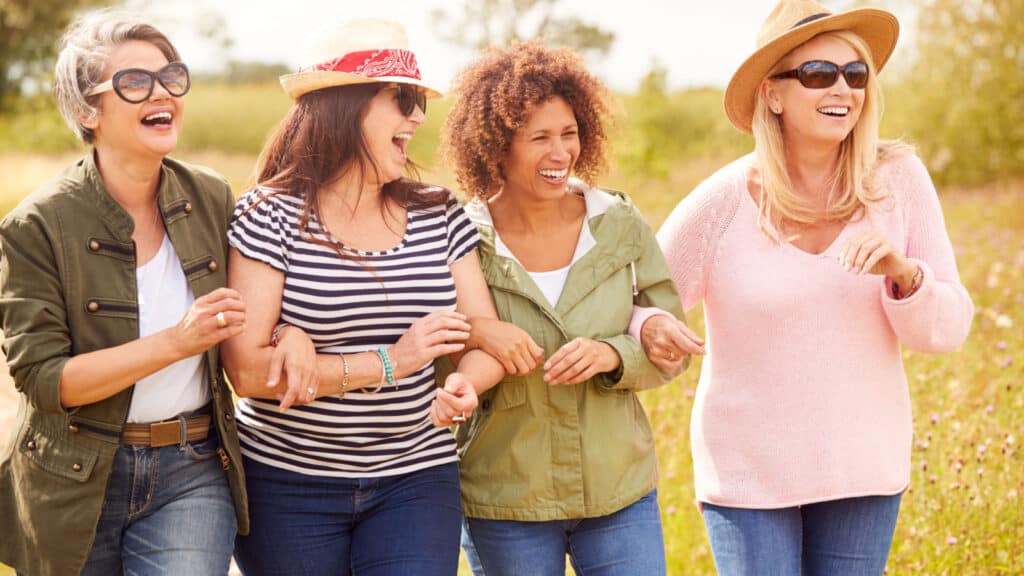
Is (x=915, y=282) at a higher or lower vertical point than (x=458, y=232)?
lower

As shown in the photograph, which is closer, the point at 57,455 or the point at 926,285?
the point at 57,455

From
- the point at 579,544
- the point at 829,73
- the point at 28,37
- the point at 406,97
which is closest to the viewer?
the point at 406,97

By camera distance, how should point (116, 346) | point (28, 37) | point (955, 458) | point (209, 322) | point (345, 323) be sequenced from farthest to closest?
point (28, 37), point (955, 458), point (345, 323), point (116, 346), point (209, 322)

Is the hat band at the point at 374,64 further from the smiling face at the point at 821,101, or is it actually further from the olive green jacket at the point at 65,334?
the smiling face at the point at 821,101

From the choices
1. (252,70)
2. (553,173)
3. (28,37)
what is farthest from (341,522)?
(252,70)

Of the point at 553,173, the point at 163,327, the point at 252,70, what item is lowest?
the point at 252,70

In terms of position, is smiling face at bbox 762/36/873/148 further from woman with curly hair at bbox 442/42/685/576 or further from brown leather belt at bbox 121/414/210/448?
brown leather belt at bbox 121/414/210/448

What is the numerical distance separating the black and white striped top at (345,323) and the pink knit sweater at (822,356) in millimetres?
978

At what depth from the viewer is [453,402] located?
309 centimetres

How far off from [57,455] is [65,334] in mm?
336

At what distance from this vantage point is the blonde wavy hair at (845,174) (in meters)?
3.60

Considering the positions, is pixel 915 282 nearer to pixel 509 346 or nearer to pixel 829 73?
pixel 829 73

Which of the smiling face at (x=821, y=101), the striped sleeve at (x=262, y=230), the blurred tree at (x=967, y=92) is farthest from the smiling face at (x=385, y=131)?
the blurred tree at (x=967, y=92)

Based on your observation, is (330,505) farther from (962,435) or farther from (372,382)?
(962,435)
